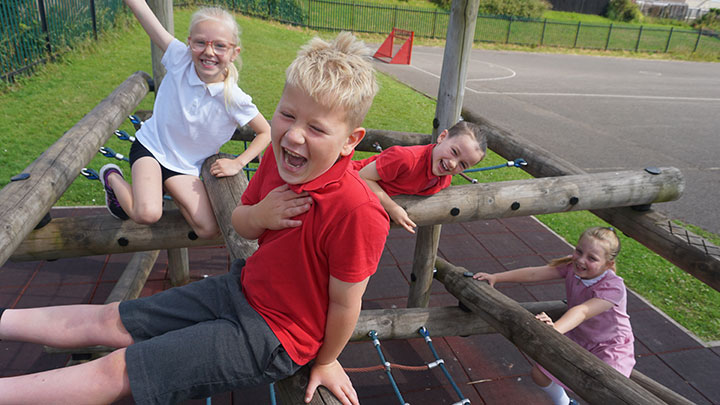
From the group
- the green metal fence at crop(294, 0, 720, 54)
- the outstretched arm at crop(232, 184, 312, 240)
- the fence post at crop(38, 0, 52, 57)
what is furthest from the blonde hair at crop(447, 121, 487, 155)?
the green metal fence at crop(294, 0, 720, 54)

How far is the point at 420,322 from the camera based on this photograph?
271 cm

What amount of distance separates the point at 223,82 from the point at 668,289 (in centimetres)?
439

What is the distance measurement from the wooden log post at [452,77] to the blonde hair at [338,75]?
1588 millimetres

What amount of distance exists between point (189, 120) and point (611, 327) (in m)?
2.48

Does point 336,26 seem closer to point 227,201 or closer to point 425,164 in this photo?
point 425,164

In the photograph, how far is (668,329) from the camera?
3.89 metres

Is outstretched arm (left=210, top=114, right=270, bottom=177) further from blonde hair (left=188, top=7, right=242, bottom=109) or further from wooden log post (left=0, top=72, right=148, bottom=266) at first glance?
wooden log post (left=0, top=72, right=148, bottom=266)

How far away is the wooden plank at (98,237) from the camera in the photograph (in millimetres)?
1880

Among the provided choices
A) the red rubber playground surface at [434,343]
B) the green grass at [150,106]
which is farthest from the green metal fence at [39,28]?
the red rubber playground surface at [434,343]

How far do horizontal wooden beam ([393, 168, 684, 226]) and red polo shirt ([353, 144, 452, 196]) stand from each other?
5.0 inches

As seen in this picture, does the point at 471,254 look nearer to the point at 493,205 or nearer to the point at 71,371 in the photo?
the point at 493,205

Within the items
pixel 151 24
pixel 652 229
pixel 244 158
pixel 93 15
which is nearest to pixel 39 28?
pixel 93 15

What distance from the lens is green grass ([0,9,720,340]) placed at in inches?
180

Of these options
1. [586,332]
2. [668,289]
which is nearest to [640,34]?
[668,289]
